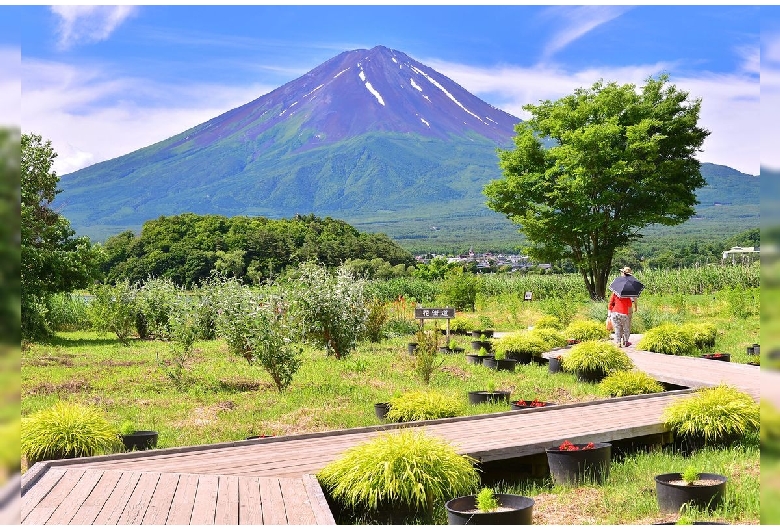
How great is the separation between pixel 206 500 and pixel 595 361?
7.71m

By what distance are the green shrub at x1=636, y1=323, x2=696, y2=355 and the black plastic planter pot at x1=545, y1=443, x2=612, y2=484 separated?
8.44 meters

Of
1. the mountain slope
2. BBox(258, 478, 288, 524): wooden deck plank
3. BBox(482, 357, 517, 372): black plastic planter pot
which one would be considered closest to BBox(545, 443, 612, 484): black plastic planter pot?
BBox(258, 478, 288, 524): wooden deck plank

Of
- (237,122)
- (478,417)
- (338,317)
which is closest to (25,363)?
(338,317)

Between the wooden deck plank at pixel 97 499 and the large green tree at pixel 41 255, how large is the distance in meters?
11.1

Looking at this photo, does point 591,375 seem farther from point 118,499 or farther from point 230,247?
point 230,247

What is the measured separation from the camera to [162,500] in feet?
17.0

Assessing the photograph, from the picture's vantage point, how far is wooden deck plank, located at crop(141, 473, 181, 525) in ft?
15.6

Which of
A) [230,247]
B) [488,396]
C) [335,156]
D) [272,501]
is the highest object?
[335,156]

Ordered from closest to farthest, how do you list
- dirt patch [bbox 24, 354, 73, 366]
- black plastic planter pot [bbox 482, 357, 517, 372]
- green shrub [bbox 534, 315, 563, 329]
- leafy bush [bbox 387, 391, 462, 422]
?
leafy bush [bbox 387, 391, 462, 422] → black plastic planter pot [bbox 482, 357, 517, 372] → dirt patch [bbox 24, 354, 73, 366] → green shrub [bbox 534, 315, 563, 329]

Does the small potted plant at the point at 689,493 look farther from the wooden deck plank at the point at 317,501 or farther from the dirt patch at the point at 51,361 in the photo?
the dirt patch at the point at 51,361

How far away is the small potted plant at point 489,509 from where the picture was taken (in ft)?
15.8

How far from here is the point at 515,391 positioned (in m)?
11.2

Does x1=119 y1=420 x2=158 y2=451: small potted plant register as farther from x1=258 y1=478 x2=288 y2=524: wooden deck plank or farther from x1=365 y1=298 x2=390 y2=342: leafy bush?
x1=365 y1=298 x2=390 y2=342: leafy bush

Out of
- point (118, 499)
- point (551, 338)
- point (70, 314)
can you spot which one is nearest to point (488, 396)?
point (551, 338)
